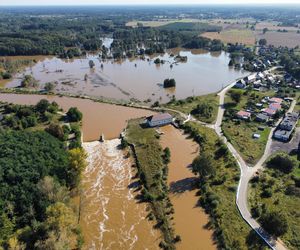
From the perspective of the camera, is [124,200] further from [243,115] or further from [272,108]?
[272,108]

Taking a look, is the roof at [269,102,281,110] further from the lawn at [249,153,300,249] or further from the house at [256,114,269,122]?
the lawn at [249,153,300,249]

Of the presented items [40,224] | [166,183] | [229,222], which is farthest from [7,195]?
[229,222]

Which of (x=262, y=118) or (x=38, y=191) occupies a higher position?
(x=38, y=191)

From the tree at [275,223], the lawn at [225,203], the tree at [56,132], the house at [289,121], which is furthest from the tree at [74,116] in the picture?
the tree at [275,223]

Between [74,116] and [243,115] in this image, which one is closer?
[74,116]

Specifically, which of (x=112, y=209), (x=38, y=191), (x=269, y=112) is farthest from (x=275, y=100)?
(x=38, y=191)

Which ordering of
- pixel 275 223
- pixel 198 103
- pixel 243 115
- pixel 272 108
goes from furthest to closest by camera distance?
pixel 198 103, pixel 272 108, pixel 243 115, pixel 275 223
